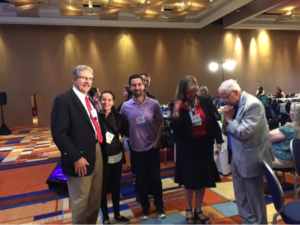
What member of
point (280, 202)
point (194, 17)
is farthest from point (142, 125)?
point (194, 17)

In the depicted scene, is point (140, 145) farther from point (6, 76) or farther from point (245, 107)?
point (6, 76)

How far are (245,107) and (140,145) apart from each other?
1108mm

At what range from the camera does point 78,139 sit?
1853mm

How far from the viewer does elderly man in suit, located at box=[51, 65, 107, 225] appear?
1.77 meters

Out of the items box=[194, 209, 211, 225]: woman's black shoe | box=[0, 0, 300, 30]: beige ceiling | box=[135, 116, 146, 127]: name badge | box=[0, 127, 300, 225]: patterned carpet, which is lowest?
box=[0, 127, 300, 225]: patterned carpet

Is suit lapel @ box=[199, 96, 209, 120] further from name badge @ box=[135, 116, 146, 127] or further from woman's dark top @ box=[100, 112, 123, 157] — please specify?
woman's dark top @ box=[100, 112, 123, 157]

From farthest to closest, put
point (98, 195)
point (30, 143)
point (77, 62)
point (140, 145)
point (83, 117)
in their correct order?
point (77, 62) → point (30, 143) → point (140, 145) → point (98, 195) → point (83, 117)

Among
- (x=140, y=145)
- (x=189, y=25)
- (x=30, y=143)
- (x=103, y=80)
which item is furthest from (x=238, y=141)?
(x=189, y=25)

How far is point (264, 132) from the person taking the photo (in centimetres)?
194

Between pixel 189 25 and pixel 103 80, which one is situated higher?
pixel 189 25

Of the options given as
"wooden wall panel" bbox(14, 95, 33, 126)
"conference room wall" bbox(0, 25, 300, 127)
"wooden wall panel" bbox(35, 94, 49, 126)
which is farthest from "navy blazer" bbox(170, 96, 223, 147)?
"wooden wall panel" bbox(14, 95, 33, 126)

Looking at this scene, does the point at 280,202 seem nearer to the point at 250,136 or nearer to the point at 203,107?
the point at 250,136

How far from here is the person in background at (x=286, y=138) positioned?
2.68 meters

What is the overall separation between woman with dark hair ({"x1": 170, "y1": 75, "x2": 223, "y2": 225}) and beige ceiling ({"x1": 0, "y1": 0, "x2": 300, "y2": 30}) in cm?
775
